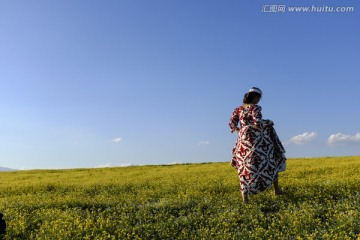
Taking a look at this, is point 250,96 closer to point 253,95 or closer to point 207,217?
point 253,95

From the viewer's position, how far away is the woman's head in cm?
1089

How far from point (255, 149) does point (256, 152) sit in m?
0.09

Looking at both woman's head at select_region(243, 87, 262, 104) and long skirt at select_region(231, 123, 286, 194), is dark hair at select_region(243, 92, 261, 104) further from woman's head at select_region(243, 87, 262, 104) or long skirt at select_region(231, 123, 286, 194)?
long skirt at select_region(231, 123, 286, 194)

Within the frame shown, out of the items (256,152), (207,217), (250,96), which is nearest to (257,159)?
(256,152)

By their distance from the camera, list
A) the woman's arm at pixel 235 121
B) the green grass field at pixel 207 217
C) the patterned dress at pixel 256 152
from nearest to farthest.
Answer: the green grass field at pixel 207 217, the patterned dress at pixel 256 152, the woman's arm at pixel 235 121

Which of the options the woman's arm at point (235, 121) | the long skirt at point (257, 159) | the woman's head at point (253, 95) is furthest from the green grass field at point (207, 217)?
the woman's head at point (253, 95)

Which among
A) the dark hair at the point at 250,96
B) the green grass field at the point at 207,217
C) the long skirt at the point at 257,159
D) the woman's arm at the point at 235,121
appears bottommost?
the green grass field at the point at 207,217

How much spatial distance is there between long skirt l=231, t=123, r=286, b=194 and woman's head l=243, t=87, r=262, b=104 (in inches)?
28.8

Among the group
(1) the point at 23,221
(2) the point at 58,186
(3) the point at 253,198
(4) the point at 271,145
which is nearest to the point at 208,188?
(3) the point at 253,198

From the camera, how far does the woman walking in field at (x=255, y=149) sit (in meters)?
10.9

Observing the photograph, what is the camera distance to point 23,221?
11.3m

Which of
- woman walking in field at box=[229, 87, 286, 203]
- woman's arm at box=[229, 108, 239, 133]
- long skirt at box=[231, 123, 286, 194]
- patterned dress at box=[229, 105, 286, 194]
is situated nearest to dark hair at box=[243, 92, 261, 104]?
woman walking in field at box=[229, 87, 286, 203]

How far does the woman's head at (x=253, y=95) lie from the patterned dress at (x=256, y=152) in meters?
0.19

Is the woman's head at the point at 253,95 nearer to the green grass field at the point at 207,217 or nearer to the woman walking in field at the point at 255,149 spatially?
the woman walking in field at the point at 255,149
